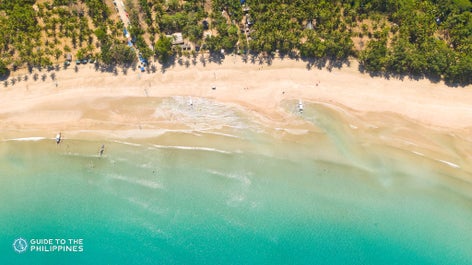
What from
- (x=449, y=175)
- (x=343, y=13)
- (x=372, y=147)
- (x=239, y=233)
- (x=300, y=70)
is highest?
(x=343, y=13)

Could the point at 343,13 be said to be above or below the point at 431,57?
above

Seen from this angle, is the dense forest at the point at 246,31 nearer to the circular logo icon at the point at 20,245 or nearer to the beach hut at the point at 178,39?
the beach hut at the point at 178,39

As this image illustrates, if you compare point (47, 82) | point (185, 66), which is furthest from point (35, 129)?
point (185, 66)

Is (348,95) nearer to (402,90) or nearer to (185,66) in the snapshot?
(402,90)

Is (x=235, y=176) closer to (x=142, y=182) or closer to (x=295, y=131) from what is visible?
(x=295, y=131)

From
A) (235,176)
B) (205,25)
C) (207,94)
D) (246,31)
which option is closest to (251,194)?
(235,176)
